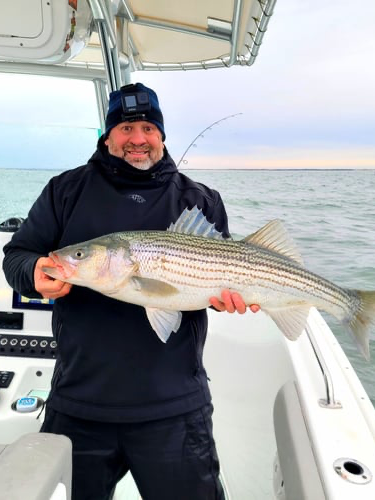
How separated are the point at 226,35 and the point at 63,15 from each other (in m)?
1.81

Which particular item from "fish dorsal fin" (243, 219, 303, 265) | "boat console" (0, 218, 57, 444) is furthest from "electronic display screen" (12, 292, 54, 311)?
"fish dorsal fin" (243, 219, 303, 265)

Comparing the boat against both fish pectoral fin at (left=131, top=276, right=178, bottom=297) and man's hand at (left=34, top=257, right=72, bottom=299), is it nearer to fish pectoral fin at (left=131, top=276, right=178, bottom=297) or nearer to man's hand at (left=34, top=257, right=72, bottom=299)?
man's hand at (left=34, top=257, right=72, bottom=299)

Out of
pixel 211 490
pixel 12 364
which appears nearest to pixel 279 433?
pixel 211 490

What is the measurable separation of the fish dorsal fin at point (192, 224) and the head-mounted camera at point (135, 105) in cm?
59

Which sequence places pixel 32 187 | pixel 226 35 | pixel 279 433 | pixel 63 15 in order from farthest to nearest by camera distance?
pixel 32 187
pixel 226 35
pixel 63 15
pixel 279 433

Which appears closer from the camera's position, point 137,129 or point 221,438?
point 137,129

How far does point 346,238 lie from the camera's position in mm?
13164

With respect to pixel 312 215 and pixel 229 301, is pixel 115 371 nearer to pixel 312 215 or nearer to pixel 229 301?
pixel 229 301

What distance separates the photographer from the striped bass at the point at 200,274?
76.3 inches

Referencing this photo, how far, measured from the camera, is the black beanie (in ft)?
7.52

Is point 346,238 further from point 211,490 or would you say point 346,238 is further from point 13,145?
point 211,490

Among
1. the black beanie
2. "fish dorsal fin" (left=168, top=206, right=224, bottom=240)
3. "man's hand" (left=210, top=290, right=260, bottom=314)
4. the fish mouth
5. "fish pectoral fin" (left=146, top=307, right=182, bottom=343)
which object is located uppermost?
the black beanie

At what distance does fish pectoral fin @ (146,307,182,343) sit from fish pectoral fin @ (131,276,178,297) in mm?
77

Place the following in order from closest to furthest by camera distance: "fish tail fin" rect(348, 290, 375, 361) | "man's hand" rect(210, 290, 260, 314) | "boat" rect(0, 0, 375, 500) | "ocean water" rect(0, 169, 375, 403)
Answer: "boat" rect(0, 0, 375, 500)
"man's hand" rect(210, 290, 260, 314)
"fish tail fin" rect(348, 290, 375, 361)
"ocean water" rect(0, 169, 375, 403)
